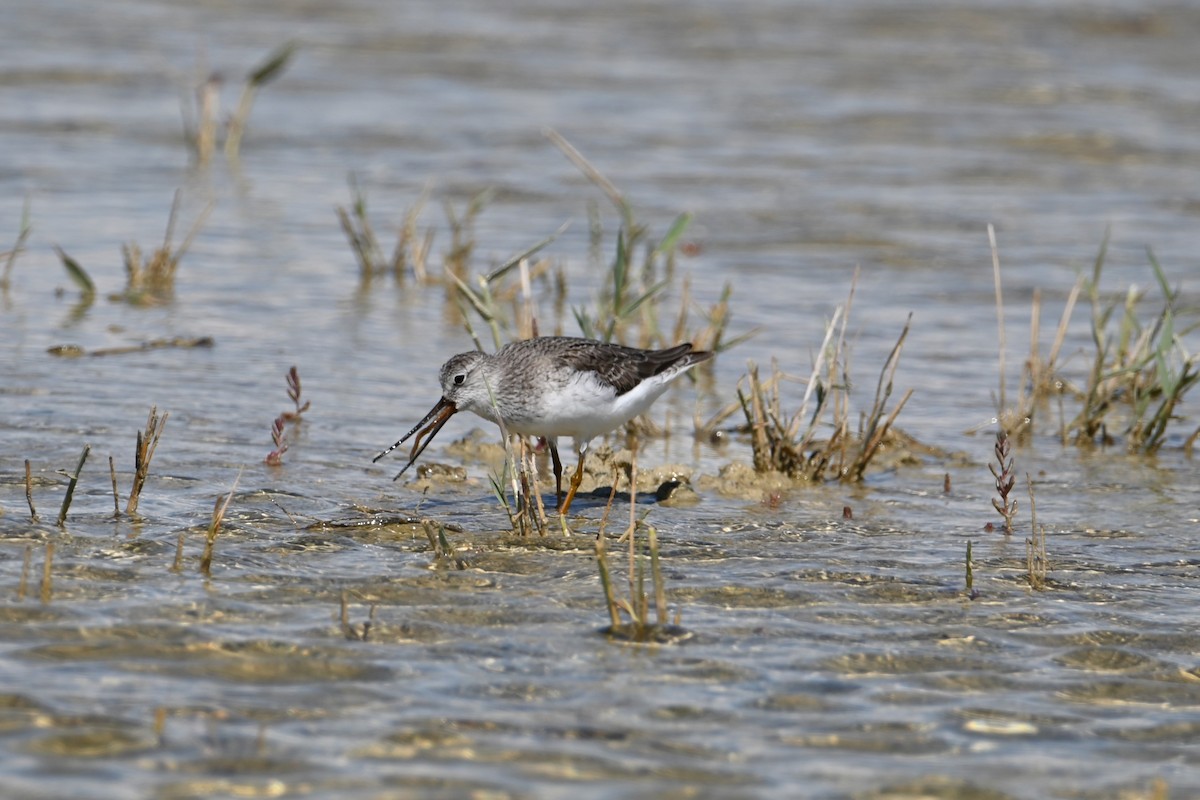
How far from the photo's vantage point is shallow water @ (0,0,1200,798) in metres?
4.84

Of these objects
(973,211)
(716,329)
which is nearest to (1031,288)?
(973,211)

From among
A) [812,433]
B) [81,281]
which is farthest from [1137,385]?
[81,281]

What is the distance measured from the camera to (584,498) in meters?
8.17

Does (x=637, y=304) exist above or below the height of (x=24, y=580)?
above

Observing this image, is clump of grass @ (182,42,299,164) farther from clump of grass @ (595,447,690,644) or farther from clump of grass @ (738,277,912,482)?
clump of grass @ (595,447,690,644)

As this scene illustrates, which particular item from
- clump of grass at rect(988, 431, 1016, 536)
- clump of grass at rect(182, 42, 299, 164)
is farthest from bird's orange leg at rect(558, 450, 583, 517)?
clump of grass at rect(182, 42, 299, 164)

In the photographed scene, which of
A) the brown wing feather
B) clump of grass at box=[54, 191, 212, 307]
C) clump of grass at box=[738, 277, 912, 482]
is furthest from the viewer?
clump of grass at box=[54, 191, 212, 307]

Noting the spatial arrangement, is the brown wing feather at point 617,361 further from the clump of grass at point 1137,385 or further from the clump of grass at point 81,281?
the clump of grass at point 81,281

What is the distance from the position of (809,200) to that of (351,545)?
9.14 m

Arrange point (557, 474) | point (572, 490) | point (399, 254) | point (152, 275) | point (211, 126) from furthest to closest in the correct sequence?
point (211, 126)
point (399, 254)
point (152, 275)
point (557, 474)
point (572, 490)

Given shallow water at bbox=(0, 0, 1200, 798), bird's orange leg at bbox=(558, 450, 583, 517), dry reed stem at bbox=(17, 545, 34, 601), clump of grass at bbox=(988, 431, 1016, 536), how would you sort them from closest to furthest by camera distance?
shallow water at bbox=(0, 0, 1200, 798) → dry reed stem at bbox=(17, 545, 34, 601) → clump of grass at bbox=(988, 431, 1016, 536) → bird's orange leg at bbox=(558, 450, 583, 517)

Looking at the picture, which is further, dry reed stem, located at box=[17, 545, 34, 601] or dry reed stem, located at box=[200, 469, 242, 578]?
dry reed stem, located at box=[200, 469, 242, 578]

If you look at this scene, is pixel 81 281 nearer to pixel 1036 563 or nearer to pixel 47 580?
pixel 47 580

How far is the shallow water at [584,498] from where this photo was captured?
4840 mm
